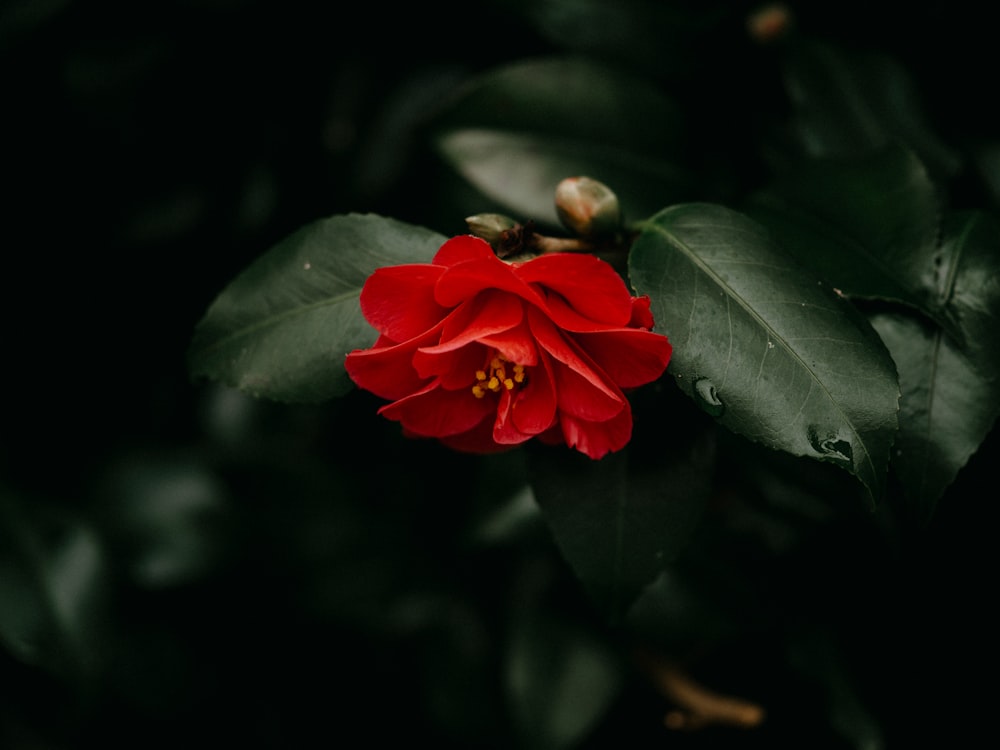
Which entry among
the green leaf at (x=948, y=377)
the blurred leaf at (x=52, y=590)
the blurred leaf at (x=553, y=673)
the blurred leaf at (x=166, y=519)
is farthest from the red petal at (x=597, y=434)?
the blurred leaf at (x=166, y=519)

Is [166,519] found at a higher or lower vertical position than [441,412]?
lower

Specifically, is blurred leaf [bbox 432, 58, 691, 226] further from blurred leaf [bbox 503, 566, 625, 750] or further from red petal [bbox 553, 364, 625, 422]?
blurred leaf [bbox 503, 566, 625, 750]

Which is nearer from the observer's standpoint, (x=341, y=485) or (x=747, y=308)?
(x=747, y=308)

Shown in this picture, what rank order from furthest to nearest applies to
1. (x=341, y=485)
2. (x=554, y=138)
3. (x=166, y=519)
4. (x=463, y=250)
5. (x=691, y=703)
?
(x=341, y=485) → (x=166, y=519) → (x=691, y=703) → (x=554, y=138) → (x=463, y=250)

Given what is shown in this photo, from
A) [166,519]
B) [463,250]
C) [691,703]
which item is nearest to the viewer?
[463,250]

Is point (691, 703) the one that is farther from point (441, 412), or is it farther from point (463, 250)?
point (463, 250)

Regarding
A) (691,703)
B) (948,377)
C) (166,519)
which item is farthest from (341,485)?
(948,377)

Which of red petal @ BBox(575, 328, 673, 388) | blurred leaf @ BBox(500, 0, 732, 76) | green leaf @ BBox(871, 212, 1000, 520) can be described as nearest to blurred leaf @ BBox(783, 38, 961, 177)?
blurred leaf @ BBox(500, 0, 732, 76)

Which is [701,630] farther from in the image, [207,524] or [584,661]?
[207,524]

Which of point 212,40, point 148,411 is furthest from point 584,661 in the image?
point 212,40
